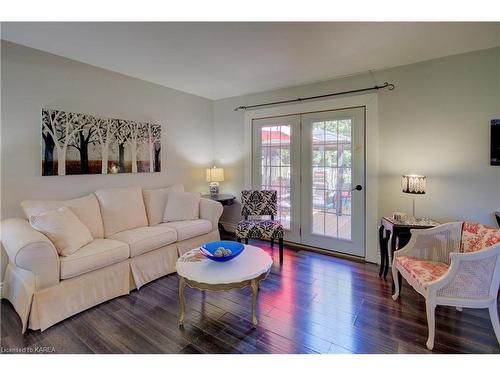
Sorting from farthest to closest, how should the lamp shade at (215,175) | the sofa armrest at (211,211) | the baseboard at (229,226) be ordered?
the baseboard at (229,226), the lamp shade at (215,175), the sofa armrest at (211,211)

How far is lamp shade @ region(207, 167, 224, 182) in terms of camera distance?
4.36 metres

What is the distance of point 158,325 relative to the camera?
1983 mm

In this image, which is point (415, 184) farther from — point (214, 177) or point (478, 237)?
point (214, 177)

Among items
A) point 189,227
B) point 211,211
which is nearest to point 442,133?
point 211,211

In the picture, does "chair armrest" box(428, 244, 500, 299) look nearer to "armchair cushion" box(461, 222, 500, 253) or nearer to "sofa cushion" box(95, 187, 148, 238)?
"armchair cushion" box(461, 222, 500, 253)

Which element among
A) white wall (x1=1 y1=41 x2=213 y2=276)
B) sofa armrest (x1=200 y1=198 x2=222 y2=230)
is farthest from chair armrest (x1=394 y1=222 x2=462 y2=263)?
white wall (x1=1 y1=41 x2=213 y2=276)

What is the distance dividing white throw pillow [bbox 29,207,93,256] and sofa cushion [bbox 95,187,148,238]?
0.48 meters

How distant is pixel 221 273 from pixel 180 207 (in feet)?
5.52

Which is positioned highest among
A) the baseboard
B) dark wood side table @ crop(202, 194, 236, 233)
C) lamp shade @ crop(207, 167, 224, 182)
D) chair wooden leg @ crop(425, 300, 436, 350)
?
lamp shade @ crop(207, 167, 224, 182)

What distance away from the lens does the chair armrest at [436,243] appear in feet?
7.14

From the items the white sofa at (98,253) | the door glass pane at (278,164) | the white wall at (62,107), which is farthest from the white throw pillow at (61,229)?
the door glass pane at (278,164)

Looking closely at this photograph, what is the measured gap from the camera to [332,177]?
353 cm

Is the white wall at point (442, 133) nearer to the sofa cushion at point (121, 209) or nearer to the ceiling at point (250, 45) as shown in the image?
the ceiling at point (250, 45)

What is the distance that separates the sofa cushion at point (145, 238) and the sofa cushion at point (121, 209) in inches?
4.2
